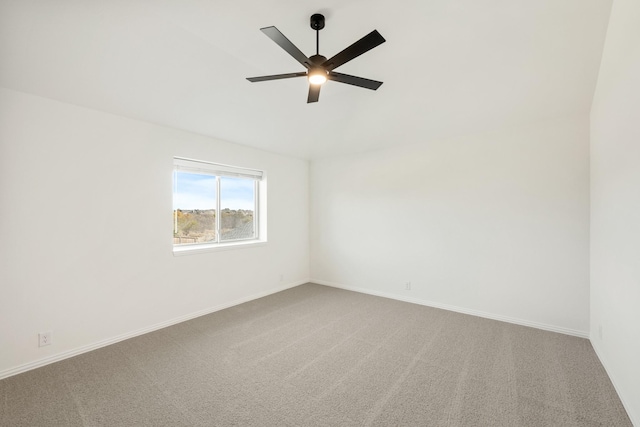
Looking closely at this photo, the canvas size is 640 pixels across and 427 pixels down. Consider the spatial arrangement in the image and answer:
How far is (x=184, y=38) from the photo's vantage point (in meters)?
2.16

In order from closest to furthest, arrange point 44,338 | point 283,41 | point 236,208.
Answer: point 283,41 → point 44,338 → point 236,208

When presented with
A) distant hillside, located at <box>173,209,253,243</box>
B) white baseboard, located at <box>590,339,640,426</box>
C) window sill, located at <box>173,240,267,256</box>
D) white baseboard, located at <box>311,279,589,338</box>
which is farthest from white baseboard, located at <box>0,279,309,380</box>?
white baseboard, located at <box>590,339,640,426</box>

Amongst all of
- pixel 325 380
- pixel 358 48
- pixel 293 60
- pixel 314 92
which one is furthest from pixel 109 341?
pixel 358 48

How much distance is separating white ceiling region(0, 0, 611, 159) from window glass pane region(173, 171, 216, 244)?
74cm

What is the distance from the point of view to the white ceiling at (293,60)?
1.90 metres

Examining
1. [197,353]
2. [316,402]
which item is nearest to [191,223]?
[197,353]

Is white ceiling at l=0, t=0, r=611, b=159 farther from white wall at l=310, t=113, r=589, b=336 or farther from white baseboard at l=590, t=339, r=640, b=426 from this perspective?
white baseboard at l=590, t=339, r=640, b=426

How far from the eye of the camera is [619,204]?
2020mm

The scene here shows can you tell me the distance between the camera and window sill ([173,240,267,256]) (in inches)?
138

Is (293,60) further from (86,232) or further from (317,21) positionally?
(86,232)

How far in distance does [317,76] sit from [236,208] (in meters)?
2.94

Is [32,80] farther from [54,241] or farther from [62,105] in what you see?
[54,241]

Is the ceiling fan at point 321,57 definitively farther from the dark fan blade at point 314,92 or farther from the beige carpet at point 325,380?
the beige carpet at point 325,380

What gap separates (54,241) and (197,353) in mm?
1661
